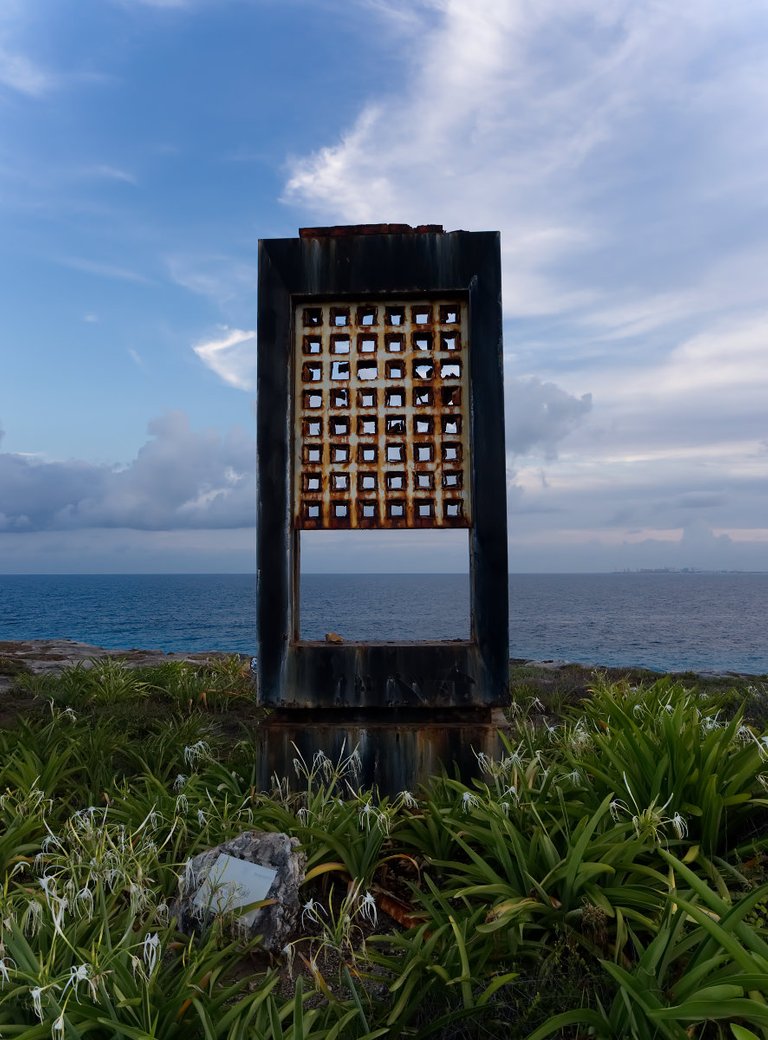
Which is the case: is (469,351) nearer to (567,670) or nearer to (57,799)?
(57,799)

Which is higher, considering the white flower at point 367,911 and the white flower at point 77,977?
the white flower at point 77,977

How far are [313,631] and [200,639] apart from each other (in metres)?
8.54

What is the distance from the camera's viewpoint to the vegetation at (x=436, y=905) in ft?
7.02

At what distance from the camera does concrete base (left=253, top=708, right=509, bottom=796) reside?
14.7 ft

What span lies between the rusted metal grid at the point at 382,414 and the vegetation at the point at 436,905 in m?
1.65

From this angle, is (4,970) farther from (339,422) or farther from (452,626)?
(452,626)

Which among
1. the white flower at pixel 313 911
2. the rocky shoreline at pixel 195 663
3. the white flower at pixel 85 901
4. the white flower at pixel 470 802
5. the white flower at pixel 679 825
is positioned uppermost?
the white flower at pixel 679 825

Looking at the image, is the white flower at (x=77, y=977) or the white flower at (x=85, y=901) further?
the white flower at (x=85, y=901)

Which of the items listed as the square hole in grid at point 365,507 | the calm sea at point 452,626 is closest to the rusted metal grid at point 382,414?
the square hole in grid at point 365,507

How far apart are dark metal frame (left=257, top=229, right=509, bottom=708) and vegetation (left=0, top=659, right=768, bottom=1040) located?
19.9 inches

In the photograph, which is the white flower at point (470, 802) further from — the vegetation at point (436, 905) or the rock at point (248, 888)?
the rock at point (248, 888)

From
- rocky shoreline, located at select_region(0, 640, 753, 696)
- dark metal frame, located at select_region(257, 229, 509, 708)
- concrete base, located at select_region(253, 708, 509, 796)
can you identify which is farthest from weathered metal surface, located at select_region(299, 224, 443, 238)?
rocky shoreline, located at select_region(0, 640, 753, 696)

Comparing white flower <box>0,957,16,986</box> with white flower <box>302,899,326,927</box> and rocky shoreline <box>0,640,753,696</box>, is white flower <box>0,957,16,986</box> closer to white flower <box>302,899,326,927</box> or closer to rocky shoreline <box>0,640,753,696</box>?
white flower <box>302,899,326,927</box>

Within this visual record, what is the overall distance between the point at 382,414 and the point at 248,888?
9.74 feet
